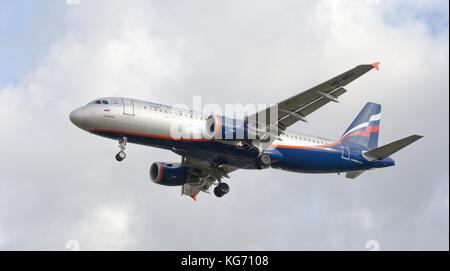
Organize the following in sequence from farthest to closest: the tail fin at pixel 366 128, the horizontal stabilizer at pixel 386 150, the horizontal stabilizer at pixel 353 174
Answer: the tail fin at pixel 366 128
the horizontal stabilizer at pixel 353 174
the horizontal stabilizer at pixel 386 150

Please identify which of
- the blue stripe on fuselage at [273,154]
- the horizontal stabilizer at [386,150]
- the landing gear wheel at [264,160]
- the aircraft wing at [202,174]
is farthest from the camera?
the aircraft wing at [202,174]

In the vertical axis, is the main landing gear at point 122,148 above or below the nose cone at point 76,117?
below

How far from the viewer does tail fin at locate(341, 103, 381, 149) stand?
4844 centimetres

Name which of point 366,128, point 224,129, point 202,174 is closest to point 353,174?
point 366,128

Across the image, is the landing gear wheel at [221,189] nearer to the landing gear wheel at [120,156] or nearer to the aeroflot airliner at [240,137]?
the aeroflot airliner at [240,137]

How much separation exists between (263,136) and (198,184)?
994cm

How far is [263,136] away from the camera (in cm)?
4075

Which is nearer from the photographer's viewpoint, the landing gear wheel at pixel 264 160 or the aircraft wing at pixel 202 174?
the landing gear wheel at pixel 264 160

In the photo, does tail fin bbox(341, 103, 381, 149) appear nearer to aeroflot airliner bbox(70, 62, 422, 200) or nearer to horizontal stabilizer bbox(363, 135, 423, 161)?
aeroflot airliner bbox(70, 62, 422, 200)

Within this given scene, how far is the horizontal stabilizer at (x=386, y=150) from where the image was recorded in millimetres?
43306

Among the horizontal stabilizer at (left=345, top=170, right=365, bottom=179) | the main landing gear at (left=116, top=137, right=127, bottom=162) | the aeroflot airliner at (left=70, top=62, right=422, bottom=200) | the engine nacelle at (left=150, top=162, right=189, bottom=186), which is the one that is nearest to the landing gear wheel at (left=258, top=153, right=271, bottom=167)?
the aeroflot airliner at (left=70, top=62, right=422, bottom=200)

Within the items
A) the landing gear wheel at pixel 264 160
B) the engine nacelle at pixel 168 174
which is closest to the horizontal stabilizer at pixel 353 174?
the landing gear wheel at pixel 264 160

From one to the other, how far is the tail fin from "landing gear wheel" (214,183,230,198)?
9.76 meters
